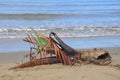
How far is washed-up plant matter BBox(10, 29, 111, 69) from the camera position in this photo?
7238 millimetres

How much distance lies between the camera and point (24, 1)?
30031 mm

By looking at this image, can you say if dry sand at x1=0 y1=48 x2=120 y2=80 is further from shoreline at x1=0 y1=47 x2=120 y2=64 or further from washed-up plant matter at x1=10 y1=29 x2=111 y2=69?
shoreline at x1=0 y1=47 x2=120 y2=64

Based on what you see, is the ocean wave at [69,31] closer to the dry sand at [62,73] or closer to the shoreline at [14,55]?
the shoreline at [14,55]

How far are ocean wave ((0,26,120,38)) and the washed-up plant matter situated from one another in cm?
549

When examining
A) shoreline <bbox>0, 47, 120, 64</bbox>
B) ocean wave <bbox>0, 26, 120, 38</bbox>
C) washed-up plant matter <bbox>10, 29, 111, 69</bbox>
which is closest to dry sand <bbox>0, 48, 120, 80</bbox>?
washed-up plant matter <bbox>10, 29, 111, 69</bbox>

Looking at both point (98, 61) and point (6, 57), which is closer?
point (98, 61)

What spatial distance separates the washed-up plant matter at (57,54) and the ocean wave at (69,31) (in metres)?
5.49

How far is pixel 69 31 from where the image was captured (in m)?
14.5

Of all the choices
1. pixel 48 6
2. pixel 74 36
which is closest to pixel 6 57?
pixel 74 36

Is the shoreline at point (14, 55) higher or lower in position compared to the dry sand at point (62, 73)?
higher

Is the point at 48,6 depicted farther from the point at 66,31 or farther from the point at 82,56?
the point at 82,56

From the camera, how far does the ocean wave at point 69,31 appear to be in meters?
13.4

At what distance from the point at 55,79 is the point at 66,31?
814 centimetres

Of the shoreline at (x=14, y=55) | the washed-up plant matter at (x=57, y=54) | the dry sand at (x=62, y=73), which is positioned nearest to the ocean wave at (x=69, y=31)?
the shoreline at (x=14, y=55)
